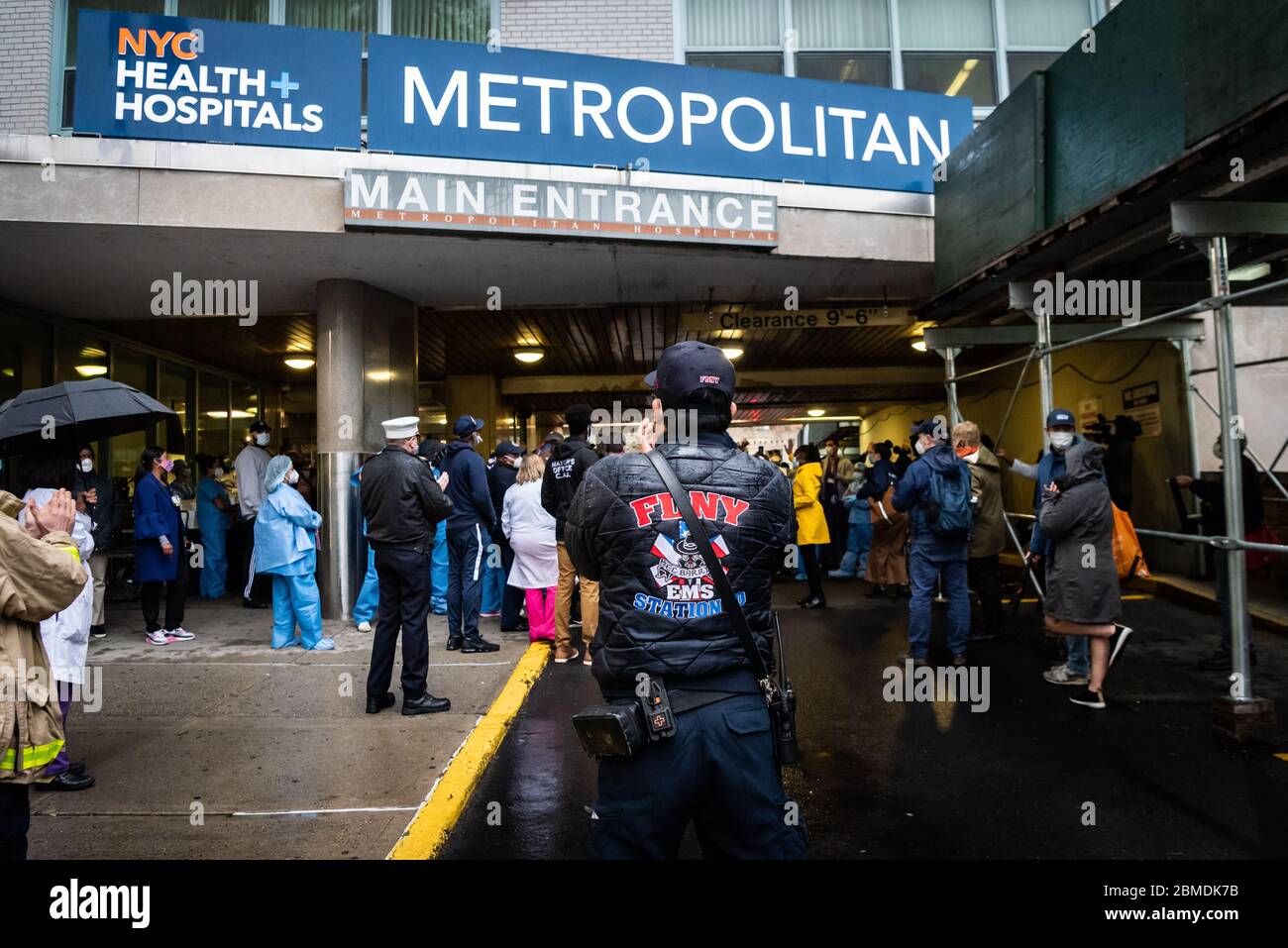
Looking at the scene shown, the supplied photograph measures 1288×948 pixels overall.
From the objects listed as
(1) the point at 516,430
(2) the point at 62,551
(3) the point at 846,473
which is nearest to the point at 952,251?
(3) the point at 846,473

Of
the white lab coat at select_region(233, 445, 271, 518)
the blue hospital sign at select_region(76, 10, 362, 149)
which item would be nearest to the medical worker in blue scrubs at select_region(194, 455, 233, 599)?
the white lab coat at select_region(233, 445, 271, 518)

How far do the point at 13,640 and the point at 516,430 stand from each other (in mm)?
17392

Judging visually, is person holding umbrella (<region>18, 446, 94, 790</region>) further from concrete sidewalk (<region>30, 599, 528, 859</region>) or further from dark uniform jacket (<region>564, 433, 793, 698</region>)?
dark uniform jacket (<region>564, 433, 793, 698</region>)

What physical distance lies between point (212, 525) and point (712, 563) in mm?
9854

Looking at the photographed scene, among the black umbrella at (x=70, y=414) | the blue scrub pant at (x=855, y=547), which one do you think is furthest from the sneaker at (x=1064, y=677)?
the black umbrella at (x=70, y=414)

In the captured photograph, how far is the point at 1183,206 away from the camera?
4617 mm

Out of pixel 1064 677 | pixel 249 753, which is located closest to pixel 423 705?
pixel 249 753

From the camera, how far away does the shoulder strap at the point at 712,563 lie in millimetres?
2111

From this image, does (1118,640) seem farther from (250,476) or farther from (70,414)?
(250,476)

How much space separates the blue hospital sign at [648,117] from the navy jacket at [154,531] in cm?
390

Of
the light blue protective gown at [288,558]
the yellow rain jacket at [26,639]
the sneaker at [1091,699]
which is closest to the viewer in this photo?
the yellow rain jacket at [26,639]

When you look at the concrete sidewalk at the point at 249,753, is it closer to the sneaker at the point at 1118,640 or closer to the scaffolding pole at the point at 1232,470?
the sneaker at the point at 1118,640

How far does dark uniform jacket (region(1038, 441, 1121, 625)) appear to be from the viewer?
510 cm
